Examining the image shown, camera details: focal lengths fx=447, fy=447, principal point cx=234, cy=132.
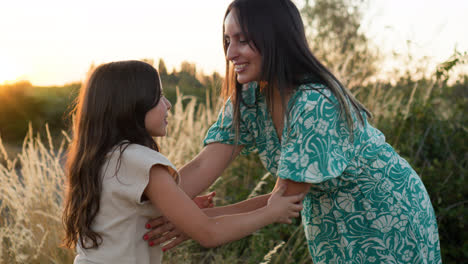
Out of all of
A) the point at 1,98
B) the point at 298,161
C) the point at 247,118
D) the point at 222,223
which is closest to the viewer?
the point at 298,161

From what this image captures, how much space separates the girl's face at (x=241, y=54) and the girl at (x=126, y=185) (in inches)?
12.6

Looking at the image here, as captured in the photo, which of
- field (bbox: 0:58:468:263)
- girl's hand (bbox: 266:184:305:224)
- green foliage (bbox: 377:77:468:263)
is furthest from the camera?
green foliage (bbox: 377:77:468:263)

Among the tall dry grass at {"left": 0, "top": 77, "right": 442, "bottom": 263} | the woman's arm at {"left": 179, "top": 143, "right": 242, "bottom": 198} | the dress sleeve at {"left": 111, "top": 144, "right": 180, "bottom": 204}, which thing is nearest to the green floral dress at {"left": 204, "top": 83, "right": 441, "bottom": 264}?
the woman's arm at {"left": 179, "top": 143, "right": 242, "bottom": 198}

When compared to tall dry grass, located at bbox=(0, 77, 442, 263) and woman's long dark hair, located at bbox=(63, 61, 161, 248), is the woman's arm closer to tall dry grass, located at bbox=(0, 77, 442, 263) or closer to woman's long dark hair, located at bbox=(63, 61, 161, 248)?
woman's long dark hair, located at bbox=(63, 61, 161, 248)

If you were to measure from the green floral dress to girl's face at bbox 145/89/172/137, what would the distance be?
1.27 ft

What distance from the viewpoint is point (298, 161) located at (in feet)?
4.90

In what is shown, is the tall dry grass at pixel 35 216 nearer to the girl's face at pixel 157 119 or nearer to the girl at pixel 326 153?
the girl's face at pixel 157 119

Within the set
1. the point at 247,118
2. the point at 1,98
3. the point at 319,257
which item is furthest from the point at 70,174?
the point at 1,98

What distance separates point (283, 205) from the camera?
5.18ft

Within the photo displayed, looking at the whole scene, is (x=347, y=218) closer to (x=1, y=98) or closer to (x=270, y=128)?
(x=270, y=128)

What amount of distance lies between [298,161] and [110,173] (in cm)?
65

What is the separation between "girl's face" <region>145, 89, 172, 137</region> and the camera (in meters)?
1.70

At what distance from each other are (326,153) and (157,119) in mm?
654

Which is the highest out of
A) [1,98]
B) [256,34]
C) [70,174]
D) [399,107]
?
[256,34]
